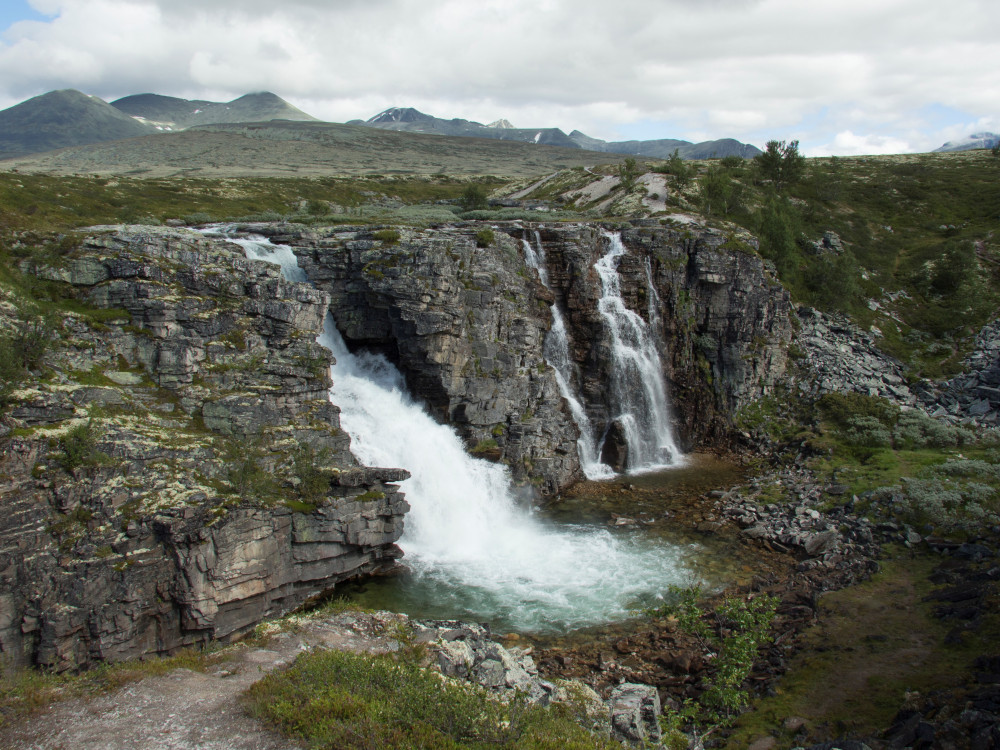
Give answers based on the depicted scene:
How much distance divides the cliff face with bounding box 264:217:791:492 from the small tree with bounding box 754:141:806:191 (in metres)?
34.3

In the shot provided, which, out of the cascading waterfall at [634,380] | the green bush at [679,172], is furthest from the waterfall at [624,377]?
the green bush at [679,172]

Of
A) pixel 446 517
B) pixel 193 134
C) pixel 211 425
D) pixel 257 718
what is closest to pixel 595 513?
pixel 446 517

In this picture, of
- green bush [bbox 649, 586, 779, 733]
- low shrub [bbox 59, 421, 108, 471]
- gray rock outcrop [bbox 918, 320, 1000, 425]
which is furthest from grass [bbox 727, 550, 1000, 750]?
gray rock outcrop [bbox 918, 320, 1000, 425]

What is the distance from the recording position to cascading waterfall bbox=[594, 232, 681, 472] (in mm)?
38094

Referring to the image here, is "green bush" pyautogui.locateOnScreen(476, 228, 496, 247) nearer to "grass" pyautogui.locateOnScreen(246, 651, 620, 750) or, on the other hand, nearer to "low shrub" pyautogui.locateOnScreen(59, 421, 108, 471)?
"low shrub" pyautogui.locateOnScreen(59, 421, 108, 471)

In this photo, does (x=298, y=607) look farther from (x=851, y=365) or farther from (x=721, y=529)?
(x=851, y=365)

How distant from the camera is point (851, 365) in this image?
44.6 m

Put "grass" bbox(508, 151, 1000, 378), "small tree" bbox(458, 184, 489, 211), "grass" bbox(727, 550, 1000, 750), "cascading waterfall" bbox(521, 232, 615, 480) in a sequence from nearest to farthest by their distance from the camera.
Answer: "grass" bbox(727, 550, 1000, 750)
"cascading waterfall" bbox(521, 232, 615, 480)
"grass" bbox(508, 151, 1000, 378)
"small tree" bbox(458, 184, 489, 211)

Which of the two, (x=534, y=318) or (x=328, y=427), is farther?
(x=534, y=318)

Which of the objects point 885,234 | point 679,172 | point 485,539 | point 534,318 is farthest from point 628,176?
point 485,539

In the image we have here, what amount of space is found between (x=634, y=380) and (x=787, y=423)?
1229 cm

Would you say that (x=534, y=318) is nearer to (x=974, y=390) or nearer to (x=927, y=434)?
(x=927, y=434)

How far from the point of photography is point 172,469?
63.0 ft

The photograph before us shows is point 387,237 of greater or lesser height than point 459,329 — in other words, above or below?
above
